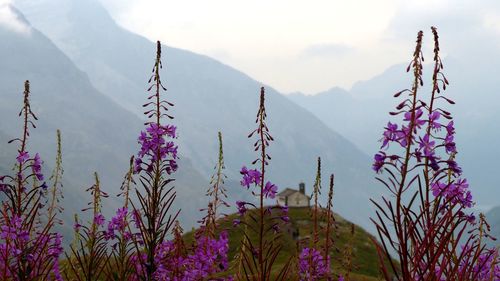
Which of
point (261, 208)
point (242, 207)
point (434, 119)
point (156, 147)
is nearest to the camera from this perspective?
point (434, 119)

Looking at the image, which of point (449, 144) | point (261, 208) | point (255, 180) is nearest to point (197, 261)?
point (255, 180)

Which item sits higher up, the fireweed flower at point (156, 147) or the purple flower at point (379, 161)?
the fireweed flower at point (156, 147)

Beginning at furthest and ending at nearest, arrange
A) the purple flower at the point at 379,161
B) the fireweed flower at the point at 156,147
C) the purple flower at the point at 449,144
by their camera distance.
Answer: the fireweed flower at the point at 156,147 → the purple flower at the point at 449,144 → the purple flower at the point at 379,161

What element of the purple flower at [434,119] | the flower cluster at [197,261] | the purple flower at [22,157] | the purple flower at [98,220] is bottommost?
the flower cluster at [197,261]

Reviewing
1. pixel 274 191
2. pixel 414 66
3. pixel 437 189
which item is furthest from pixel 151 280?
pixel 414 66

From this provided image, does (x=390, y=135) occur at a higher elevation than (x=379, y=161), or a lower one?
higher

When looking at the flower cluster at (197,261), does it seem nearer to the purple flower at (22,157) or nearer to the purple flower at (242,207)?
the purple flower at (242,207)

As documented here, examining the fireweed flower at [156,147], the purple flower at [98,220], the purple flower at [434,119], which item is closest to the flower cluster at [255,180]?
the fireweed flower at [156,147]

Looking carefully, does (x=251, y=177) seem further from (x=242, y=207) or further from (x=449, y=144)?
(x=449, y=144)

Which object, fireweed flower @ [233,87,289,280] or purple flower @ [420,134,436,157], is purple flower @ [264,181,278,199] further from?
purple flower @ [420,134,436,157]

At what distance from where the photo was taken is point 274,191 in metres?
6.84

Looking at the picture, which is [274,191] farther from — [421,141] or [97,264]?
[421,141]

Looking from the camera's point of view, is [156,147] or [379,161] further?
[156,147]

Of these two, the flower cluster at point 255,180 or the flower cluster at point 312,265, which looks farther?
the flower cluster at point 312,265
